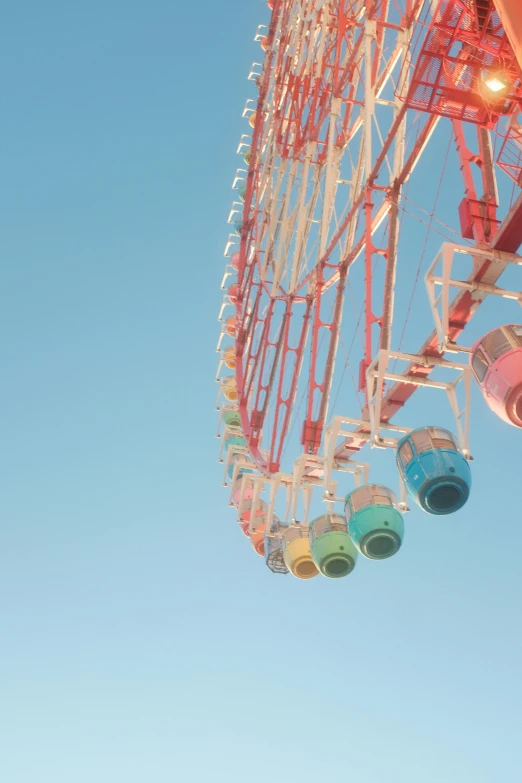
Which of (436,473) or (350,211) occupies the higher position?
(350,211)

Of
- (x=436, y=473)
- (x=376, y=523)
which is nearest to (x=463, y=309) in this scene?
(x=436, y=473)

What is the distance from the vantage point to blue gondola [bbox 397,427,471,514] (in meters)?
7.52

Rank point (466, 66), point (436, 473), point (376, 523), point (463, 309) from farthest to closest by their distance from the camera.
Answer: point (466, 66) < point (463, 309) < point (376, 523) < point (436, 473)

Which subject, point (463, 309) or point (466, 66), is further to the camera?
point (466, 66)

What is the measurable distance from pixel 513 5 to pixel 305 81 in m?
16.0

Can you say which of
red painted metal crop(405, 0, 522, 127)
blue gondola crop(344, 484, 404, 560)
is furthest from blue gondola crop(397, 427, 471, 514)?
red painted metal crop(405, 0, 522, 127)

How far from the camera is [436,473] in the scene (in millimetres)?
7484

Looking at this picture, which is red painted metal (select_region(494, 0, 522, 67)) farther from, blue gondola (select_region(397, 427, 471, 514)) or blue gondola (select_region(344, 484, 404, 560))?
blue gondola (select_region(344, 484, 404, 560))

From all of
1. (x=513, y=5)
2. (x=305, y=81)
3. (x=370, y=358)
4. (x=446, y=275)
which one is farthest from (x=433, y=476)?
(x=305, y=81)

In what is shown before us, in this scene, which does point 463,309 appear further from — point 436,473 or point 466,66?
point 466,66

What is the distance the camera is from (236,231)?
26.4m

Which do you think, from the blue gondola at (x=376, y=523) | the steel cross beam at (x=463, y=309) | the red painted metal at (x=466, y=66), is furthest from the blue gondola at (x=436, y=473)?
the red painted metal at (x=466, y=66)

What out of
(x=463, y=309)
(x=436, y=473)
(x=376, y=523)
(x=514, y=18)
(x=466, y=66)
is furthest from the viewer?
(x=466, y=66)

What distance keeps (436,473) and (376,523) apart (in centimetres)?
113
